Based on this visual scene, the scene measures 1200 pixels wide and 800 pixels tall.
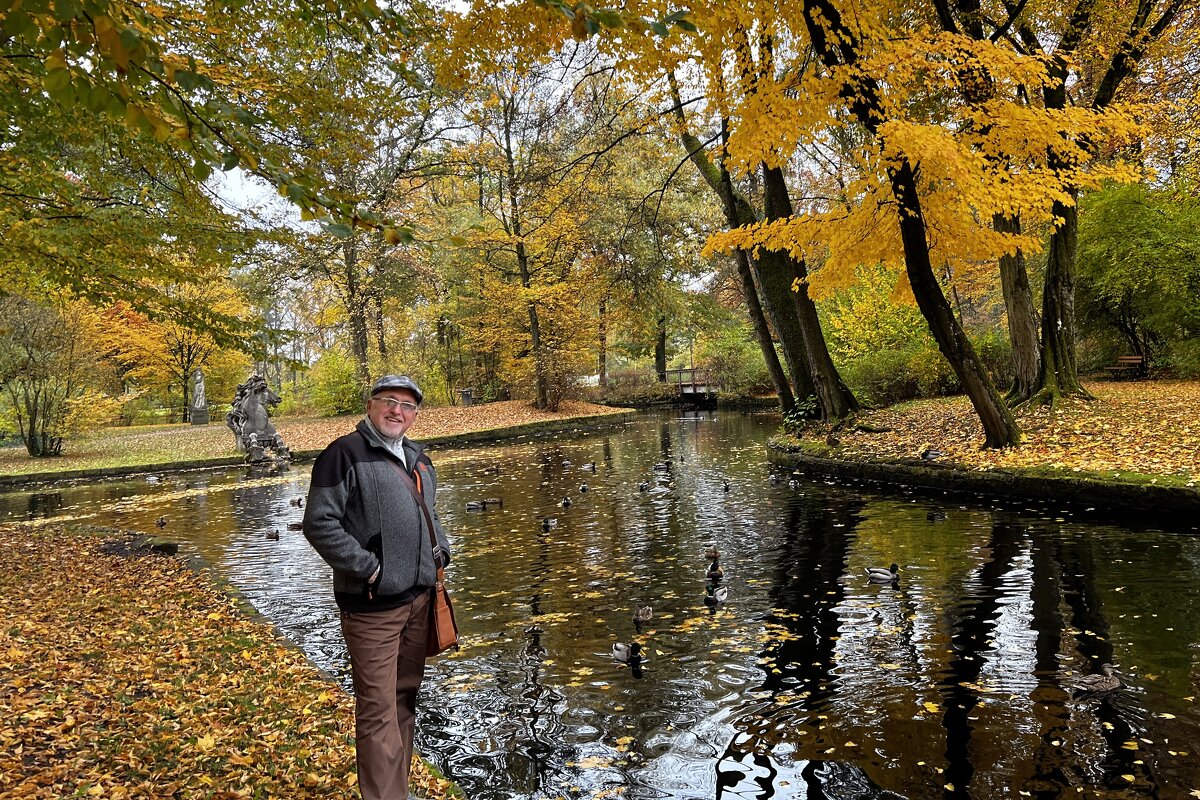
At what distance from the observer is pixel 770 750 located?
13.2 ft

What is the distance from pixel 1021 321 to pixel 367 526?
14613 millimetres

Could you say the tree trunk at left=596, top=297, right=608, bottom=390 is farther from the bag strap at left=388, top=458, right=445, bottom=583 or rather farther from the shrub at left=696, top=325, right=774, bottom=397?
the bag strap at left=388, top=458, right=445, bottom=583

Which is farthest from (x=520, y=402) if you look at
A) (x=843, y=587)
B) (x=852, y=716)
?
(x=852, y=716)

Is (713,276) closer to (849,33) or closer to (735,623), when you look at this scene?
(849,33)

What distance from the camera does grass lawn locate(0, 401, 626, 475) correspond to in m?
23.4

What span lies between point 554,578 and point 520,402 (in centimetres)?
2644

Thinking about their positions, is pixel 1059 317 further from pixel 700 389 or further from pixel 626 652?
pixel 700 389

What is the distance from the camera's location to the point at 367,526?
9.84 ft

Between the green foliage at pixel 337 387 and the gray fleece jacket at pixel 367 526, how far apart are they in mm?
32923

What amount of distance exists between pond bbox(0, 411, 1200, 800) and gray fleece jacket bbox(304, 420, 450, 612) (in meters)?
1.51

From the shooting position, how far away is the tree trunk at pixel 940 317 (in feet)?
34.2

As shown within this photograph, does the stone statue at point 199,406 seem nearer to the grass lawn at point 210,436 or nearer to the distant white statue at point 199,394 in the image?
the distant white statue at point 199,394

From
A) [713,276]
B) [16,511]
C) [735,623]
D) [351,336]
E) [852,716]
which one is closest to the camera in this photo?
[852,716]

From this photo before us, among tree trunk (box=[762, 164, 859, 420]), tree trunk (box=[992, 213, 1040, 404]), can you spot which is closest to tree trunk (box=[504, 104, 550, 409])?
tree trunk (box=[762, 164, 859, 420])
